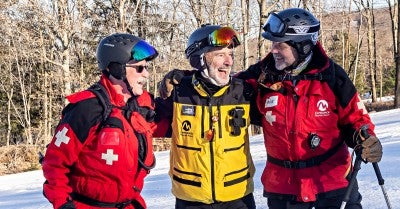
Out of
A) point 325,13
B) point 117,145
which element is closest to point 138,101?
point 117,145

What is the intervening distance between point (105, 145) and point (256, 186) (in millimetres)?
3922

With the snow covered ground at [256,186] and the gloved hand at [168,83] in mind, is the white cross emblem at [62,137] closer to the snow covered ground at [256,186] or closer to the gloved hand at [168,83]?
the gloved hand at [168,83]

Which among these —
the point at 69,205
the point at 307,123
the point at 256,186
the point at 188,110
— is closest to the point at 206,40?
the point at 188,110

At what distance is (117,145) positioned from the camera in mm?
2977

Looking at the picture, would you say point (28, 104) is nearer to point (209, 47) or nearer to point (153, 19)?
point (153, 19)

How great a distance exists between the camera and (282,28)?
3570mm

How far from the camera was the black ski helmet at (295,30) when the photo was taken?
355 cm

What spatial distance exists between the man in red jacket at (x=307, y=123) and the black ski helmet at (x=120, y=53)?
2.87 ft

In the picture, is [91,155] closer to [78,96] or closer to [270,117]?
[78,96]

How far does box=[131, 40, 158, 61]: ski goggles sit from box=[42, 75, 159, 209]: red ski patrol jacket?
298 millimetres

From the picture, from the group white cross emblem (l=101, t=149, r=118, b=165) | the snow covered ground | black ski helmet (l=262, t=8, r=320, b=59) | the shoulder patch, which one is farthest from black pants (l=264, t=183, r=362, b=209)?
the snow covered ground

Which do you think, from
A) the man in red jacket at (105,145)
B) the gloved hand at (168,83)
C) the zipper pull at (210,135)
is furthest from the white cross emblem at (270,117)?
the man in red jacket at (105,145)

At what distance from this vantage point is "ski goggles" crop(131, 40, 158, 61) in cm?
328

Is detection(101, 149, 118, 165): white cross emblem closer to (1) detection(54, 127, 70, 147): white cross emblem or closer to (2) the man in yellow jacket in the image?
(1) detection(54, 127, 70, 147): white cross emblem
